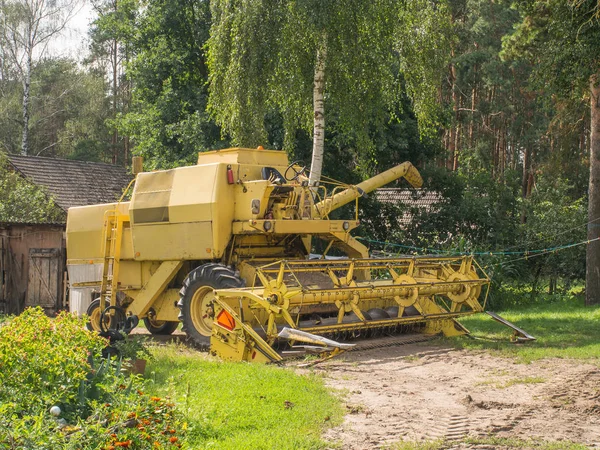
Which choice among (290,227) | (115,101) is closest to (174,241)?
(290,227)

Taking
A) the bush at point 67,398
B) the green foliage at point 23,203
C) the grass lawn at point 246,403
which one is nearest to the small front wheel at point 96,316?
the grass lawn at point 246,403

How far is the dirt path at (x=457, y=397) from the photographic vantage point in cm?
728

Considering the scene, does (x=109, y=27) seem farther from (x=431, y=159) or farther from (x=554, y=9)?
(x=554, y=9)

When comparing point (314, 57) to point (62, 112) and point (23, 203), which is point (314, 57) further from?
point (62, 112)

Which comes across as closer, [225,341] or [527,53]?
[225,341]

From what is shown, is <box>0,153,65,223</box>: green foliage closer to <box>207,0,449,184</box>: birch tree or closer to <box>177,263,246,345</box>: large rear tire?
<box>207,0,449,184</box>: birch tree

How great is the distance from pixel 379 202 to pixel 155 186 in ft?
34.3

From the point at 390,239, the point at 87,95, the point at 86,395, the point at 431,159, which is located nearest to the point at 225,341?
A: the point at 86,395

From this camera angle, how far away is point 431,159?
24047 mm

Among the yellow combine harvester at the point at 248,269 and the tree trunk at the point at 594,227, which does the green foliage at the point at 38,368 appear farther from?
the tree trunk at the point at 594,227

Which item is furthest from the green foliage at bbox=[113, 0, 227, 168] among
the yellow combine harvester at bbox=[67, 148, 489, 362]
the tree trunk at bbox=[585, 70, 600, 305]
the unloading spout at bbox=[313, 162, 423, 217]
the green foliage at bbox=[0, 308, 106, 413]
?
the green foliage at bbox=[0, 308, 106, 413]

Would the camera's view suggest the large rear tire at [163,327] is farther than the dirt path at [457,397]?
Yes

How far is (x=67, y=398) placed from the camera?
6.43 m

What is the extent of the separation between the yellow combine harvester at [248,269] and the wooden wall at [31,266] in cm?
450
